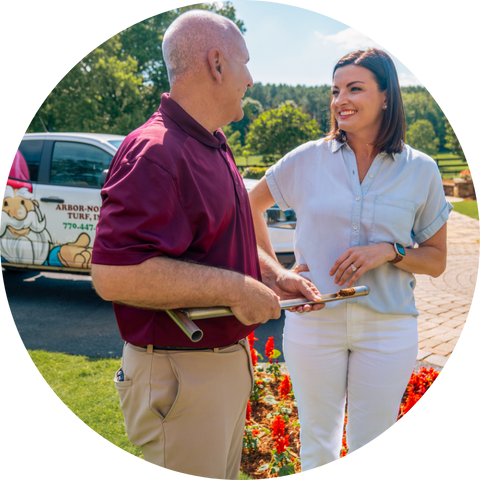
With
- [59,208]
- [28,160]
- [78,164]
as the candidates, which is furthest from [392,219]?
[28,160]

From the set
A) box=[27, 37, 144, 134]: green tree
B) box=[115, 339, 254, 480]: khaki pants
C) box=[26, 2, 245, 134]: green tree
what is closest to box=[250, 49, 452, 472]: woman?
box=[115, 339, 254, 480]: khaki pants

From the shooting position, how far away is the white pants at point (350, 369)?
5.90ft

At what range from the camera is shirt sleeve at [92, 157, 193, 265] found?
3.78 feet

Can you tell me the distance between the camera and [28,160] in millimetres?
5523

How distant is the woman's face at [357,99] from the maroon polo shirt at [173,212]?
60cm

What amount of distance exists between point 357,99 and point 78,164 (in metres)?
4.44

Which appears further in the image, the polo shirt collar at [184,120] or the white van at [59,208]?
the white van at [59,208]

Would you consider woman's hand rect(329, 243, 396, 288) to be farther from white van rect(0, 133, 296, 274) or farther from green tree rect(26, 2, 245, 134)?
green tree rect(26, 2, 245, 134)

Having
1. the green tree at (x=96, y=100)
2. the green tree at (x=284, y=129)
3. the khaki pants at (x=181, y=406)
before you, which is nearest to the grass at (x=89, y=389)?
the khaki pants at (x=181, y=406)

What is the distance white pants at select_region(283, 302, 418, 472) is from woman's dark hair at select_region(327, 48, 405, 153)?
74cm

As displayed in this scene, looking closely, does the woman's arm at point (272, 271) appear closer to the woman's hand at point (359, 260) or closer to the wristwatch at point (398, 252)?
the woman's hand at point (359, 260)

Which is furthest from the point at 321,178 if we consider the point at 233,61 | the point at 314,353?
the point at 314,353

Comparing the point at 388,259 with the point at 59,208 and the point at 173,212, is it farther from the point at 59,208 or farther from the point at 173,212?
the point at 59,208

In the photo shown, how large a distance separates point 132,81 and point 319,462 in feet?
32.3
